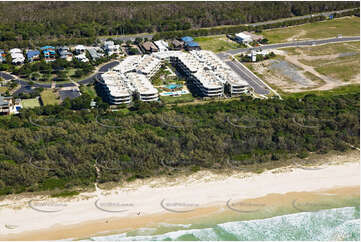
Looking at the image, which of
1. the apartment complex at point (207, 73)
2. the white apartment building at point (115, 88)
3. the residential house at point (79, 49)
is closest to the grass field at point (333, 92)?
the apartment complex at point (207, 73)

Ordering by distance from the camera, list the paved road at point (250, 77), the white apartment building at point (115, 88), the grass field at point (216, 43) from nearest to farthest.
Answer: the white apartment building at point (115, 88) → the paved road at point (250, 77) → the grass field at point (216, 43)

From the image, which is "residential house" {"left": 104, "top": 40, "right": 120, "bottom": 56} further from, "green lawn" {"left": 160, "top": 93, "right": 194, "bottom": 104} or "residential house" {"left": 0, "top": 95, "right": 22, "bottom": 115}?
"residential house" {"left": 0, "top": 95, "right": 22, "bottom": 115}

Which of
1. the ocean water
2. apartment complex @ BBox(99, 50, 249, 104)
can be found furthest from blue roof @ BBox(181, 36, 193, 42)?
the ocean water

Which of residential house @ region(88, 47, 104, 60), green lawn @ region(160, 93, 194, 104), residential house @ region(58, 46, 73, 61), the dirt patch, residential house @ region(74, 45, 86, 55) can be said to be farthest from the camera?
the dirt patch

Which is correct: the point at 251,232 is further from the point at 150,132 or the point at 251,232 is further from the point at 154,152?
the point at 150,132

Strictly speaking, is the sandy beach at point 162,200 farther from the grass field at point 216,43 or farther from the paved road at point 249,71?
the grass field at point 216,43

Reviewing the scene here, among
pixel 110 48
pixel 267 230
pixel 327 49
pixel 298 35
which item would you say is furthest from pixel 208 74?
pixel 298 35
